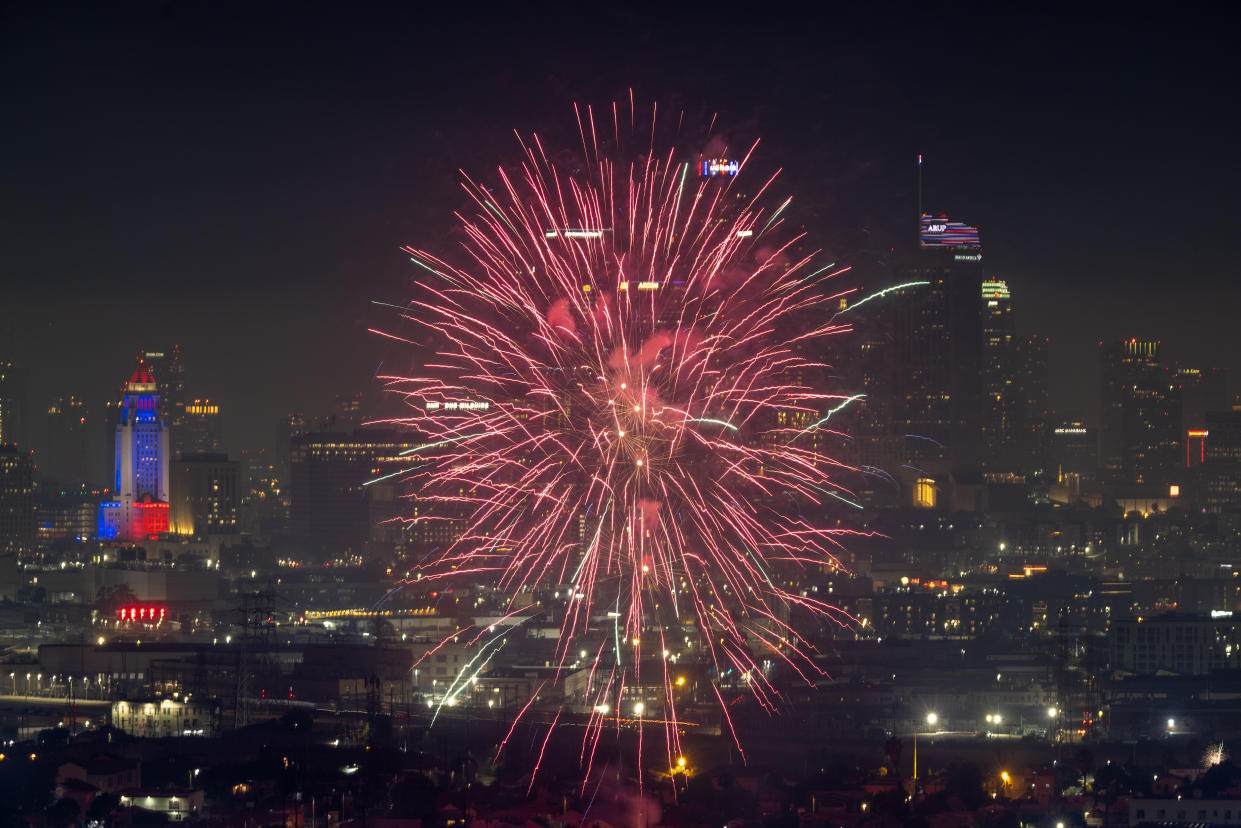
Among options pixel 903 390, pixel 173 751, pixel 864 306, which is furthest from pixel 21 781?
pixel 903 390

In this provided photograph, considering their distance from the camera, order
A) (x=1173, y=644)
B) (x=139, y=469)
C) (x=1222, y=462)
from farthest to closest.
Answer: (x=1222, y=462)
(x=139, y=469)
(x=1173, y=644)

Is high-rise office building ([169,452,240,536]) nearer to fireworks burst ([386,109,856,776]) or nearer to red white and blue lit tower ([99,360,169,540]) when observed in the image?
red white and blue lit tower ([99,360,169,540])

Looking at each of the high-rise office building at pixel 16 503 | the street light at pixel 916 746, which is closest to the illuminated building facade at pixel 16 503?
the high-rise office building at pixel 16 503

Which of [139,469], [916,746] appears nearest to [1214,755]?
[916,746]

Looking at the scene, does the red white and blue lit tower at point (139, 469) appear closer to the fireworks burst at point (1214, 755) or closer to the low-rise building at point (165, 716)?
the low-rise building at point (165, 716)

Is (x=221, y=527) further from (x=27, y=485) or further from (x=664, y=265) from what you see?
(x=664, y=265)

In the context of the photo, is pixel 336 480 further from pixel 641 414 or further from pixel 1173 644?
pixel 641 414
